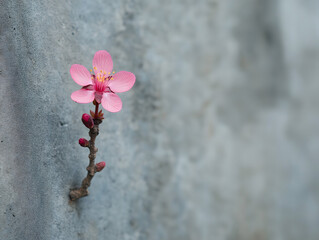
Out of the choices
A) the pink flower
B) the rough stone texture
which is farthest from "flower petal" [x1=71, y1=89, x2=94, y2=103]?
the rough stone texture

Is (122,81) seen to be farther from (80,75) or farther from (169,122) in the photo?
(169,122)

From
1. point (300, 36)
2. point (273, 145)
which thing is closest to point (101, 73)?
point (273, 145)

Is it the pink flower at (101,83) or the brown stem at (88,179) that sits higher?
the pink flower at (101,83)

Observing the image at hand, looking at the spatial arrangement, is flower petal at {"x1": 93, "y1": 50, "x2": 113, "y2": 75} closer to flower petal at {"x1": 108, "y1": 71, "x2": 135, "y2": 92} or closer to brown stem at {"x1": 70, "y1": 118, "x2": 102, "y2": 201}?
flower petal at {"x1": 108, "y1": 71, "x2": 135, "y2": 92}

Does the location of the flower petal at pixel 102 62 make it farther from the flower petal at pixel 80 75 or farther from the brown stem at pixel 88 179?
the brown stem at pixel 88 179

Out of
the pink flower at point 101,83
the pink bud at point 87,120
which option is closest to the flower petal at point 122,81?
the pink flower at point 101,83

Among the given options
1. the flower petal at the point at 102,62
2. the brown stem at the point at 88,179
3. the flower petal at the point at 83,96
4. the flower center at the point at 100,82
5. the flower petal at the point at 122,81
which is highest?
the flower petal at the point at 102,62

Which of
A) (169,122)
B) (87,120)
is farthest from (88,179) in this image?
(169,122)

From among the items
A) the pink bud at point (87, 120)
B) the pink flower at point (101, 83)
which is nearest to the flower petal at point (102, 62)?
the pink flower at point (101, 83)
